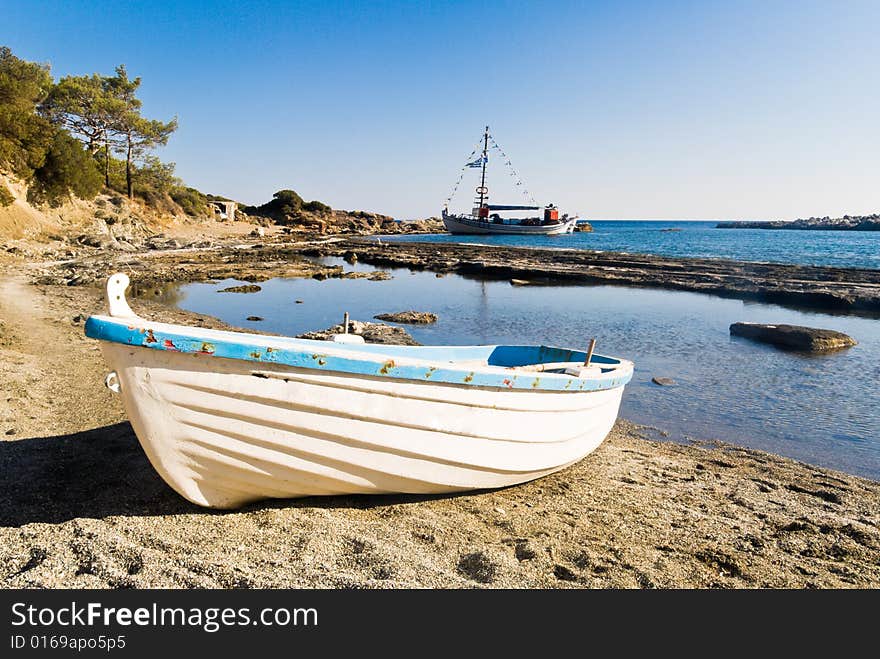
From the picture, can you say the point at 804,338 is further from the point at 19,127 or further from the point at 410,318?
the point at 19,127

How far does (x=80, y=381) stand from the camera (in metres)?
6.07

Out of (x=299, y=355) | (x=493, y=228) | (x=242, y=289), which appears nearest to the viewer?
(x=299, y=355)

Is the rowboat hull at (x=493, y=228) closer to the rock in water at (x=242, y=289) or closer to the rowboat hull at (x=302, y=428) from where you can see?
the rock in water at (x=242, y=289)

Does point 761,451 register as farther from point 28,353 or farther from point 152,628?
point 28,353

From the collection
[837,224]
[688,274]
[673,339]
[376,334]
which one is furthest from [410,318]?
[837,224]

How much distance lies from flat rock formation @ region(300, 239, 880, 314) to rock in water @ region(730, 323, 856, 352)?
23.1 ft

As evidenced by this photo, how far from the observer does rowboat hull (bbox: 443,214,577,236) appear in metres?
66.1

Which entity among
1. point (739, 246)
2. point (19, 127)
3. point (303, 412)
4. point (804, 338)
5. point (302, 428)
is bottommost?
point (804, 338)

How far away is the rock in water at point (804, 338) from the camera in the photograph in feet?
34.1

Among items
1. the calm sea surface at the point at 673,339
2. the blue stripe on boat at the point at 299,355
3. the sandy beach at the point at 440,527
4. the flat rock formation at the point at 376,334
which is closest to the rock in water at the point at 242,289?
the calm sea surface at the point at 673,339

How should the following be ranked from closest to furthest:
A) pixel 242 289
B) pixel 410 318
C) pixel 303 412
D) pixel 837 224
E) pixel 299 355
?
pixel 299 355, pixel 303 412, pixel 410 318, pixel 242 289, pixel 837 224

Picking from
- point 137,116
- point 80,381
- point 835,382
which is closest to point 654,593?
point 80,381

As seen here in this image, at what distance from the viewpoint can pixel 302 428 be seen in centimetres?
299

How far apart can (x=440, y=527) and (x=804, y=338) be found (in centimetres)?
1052
